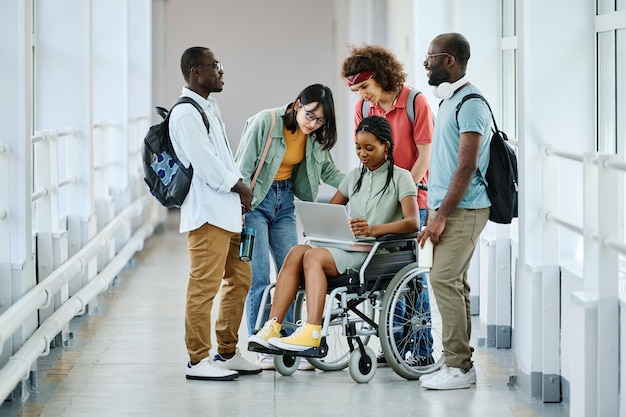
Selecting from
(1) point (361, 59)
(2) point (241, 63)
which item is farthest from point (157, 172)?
(2) point (241, 63)

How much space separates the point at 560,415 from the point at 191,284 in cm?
176

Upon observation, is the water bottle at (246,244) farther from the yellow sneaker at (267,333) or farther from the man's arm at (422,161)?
the man's arm at (422,161)

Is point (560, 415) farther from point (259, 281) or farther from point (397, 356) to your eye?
point (259, 281)

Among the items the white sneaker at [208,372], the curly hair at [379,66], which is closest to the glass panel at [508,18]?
the curly hair at [379,66]

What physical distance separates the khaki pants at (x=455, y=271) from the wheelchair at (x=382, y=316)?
20 cm

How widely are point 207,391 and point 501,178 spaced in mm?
1637

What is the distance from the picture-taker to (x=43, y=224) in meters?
6.20

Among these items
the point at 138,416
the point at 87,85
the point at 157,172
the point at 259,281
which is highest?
the point at 87,85

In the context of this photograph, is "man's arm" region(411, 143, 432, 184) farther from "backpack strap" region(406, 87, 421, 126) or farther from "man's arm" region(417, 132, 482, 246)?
"man's arm" region(417, 132, 482, 246)

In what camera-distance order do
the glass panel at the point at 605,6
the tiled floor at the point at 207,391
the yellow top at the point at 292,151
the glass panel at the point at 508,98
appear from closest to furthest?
the tiled floor at the point at 207,391 < the glass panel at the point at 605,6 < the yellow top at the point at 292,151 < the glass panel at the point at 508,98

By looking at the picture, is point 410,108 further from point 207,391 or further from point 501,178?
point 207,391

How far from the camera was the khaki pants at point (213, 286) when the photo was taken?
A: 5254mm

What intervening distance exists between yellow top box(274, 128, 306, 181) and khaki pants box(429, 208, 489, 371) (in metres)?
0.81

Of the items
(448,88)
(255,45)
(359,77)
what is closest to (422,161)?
(359,77)
